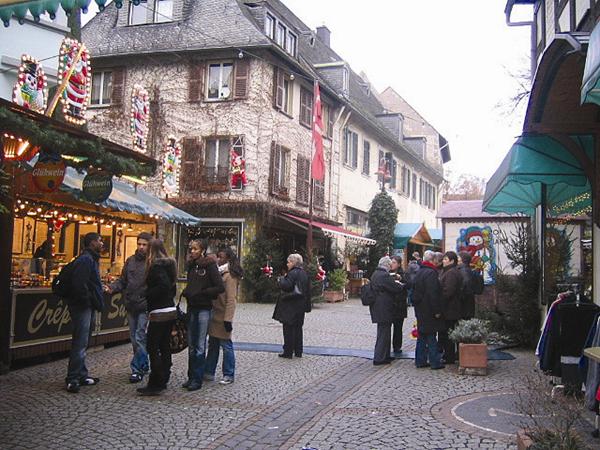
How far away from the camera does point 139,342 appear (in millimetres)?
8188

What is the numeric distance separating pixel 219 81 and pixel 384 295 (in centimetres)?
1514

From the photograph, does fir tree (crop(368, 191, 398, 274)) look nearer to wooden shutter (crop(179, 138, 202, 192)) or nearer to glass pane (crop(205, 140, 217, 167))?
glass pane (crop(205, 140, 217, 167))

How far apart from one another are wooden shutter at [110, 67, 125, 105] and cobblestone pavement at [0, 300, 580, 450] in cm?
1595

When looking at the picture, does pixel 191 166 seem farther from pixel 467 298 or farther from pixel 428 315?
pixel 428 315

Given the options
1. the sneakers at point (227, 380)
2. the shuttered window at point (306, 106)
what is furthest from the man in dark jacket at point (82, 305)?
the shuttered window at point (306, 106)

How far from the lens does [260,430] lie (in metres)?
6.23

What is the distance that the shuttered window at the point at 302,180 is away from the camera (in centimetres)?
2508

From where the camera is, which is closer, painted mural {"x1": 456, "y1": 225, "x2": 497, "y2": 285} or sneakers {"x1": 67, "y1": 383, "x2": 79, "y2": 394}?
sneakers {"x1": 67, "y1": 383, "x2": 79, "y2": 394}

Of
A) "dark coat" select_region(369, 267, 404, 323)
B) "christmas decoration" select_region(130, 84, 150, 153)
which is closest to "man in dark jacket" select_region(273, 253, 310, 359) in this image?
"dark coat" select_region(369, 267, 404, 323)

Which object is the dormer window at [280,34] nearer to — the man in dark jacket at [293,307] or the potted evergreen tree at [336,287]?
the potted evergreen tree at [336,287]

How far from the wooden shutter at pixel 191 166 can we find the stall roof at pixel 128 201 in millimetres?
8278

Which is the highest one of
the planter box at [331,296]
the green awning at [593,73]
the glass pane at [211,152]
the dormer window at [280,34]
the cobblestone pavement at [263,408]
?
the dormer window at [280,34]

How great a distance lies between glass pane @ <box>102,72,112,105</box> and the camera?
81.3ft

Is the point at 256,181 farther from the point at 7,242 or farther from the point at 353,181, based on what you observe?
the point at 7,242
